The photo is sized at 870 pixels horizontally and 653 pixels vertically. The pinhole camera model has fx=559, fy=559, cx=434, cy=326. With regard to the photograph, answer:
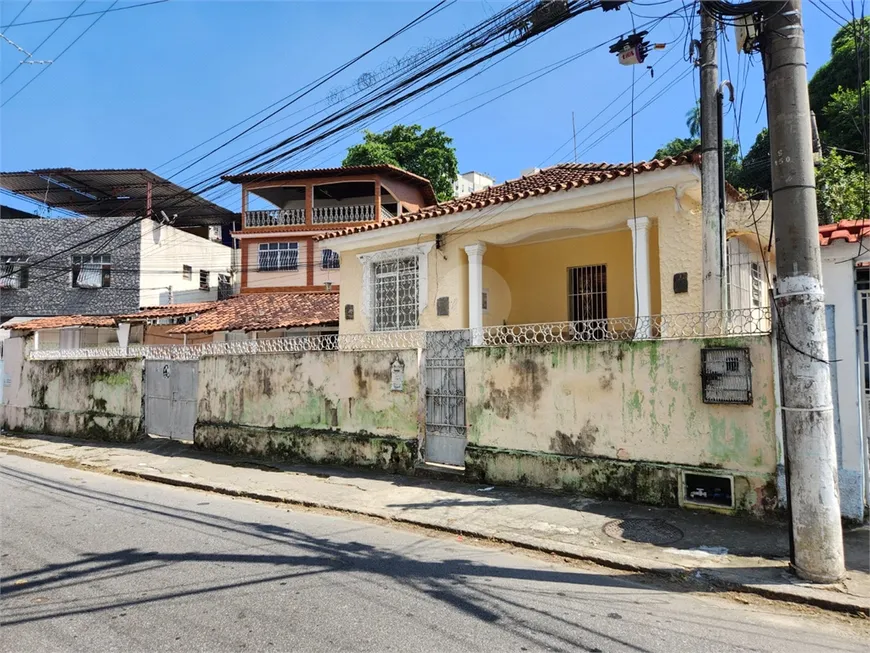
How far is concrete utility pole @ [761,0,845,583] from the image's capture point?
4.12 meters

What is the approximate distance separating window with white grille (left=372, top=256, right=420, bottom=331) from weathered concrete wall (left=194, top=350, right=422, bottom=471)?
192cm

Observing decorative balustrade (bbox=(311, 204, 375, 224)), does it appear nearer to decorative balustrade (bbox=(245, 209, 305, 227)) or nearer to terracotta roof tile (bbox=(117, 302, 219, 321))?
decorative balustrade (bbox=(245, 209, 305, 227))

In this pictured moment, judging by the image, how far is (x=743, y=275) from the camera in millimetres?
9555

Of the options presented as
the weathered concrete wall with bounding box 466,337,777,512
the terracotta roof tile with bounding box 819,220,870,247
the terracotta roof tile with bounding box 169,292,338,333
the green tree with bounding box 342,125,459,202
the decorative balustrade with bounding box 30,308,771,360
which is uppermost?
the green tree with bounding box 342,125,459,202

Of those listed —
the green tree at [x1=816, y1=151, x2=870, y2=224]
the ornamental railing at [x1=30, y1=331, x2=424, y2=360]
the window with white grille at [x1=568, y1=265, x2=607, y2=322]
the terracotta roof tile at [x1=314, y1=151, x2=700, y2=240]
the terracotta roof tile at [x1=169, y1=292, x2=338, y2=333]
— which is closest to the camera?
the terracotta roof tile at [x1=314, y1=151, x2=700, y2=240]

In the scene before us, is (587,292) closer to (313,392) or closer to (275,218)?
(313,392)

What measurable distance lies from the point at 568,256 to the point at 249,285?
59.9 feet

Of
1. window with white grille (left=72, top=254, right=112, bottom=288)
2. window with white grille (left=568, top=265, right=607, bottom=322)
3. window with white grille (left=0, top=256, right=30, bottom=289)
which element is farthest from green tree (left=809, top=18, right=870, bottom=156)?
window with white grille (left=0, top=256, right=30, bottom=289)

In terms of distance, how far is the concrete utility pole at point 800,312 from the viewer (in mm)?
4117

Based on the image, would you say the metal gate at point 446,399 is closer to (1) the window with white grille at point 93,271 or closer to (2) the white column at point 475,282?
(2) the white column at point 475,282

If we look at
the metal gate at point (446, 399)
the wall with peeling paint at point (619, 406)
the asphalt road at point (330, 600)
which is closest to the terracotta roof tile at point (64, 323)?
the metal gate at point (446, 399)

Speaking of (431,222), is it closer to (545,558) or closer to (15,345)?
(545,558)

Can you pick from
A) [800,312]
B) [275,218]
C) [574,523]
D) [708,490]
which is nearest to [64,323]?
[275,218]

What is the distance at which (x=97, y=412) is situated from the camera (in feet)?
43.8
